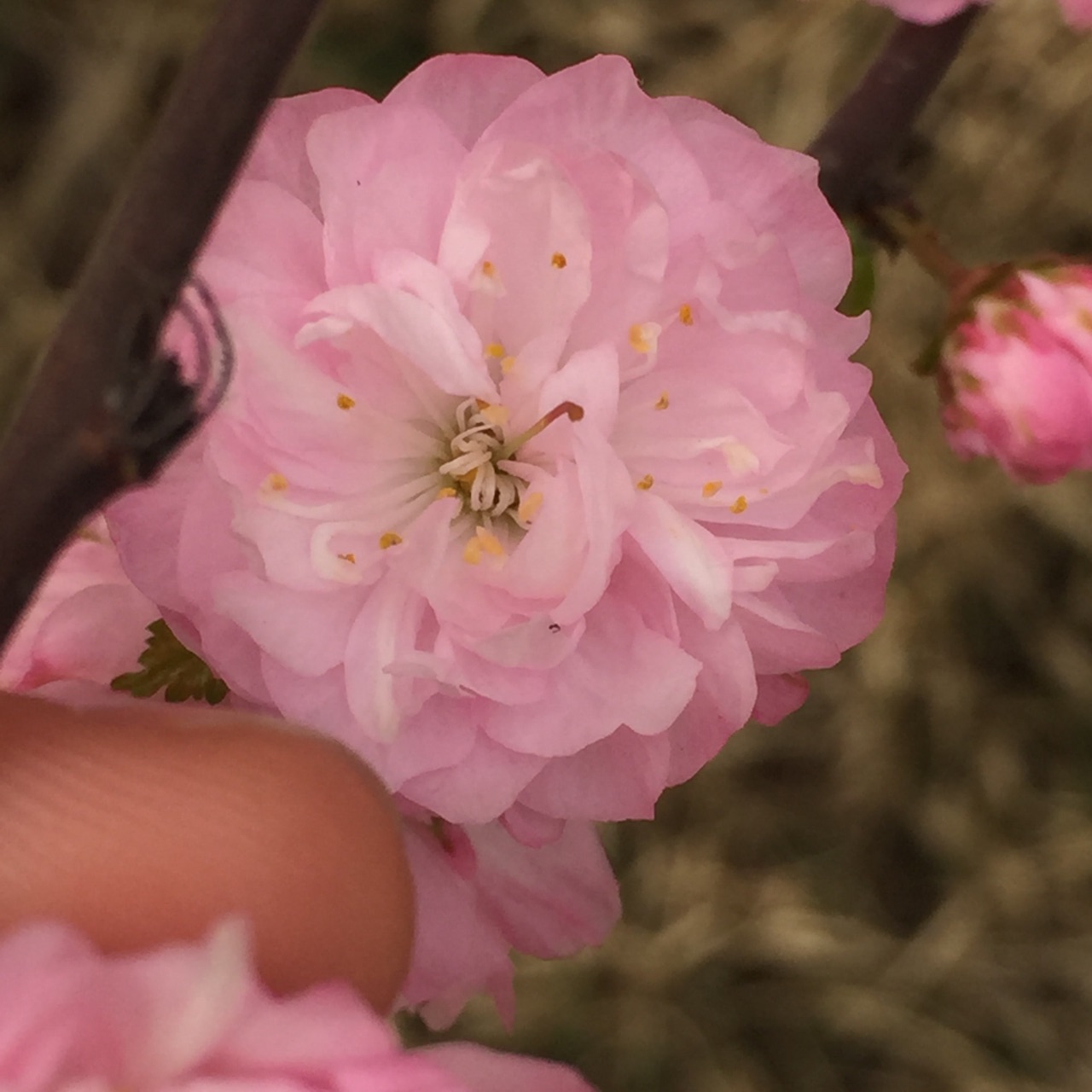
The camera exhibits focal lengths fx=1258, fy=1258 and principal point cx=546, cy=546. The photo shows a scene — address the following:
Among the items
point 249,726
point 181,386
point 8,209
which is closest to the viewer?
point 181,386

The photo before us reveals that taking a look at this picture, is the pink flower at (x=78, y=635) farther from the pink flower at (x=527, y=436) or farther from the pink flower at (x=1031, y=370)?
the pink flower at (x=1031, y=370)

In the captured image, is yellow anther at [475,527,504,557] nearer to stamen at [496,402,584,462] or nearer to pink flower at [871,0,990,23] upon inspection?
stamen at [496,402,584,462]

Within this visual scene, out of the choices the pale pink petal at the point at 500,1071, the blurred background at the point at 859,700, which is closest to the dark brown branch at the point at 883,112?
the pale pink petal at the point at 500,1071

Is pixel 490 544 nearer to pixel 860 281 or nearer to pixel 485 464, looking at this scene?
pixel 485 464

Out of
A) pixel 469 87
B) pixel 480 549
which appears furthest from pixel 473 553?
pixel 469 87

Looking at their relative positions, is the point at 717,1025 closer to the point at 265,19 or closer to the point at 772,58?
the point at 772,58

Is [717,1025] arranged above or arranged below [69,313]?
below

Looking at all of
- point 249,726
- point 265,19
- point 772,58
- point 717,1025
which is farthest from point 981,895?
point 265,19

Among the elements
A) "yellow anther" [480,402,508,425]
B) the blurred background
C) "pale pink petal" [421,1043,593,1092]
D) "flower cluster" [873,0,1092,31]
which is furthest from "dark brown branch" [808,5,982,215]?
the blurred background
